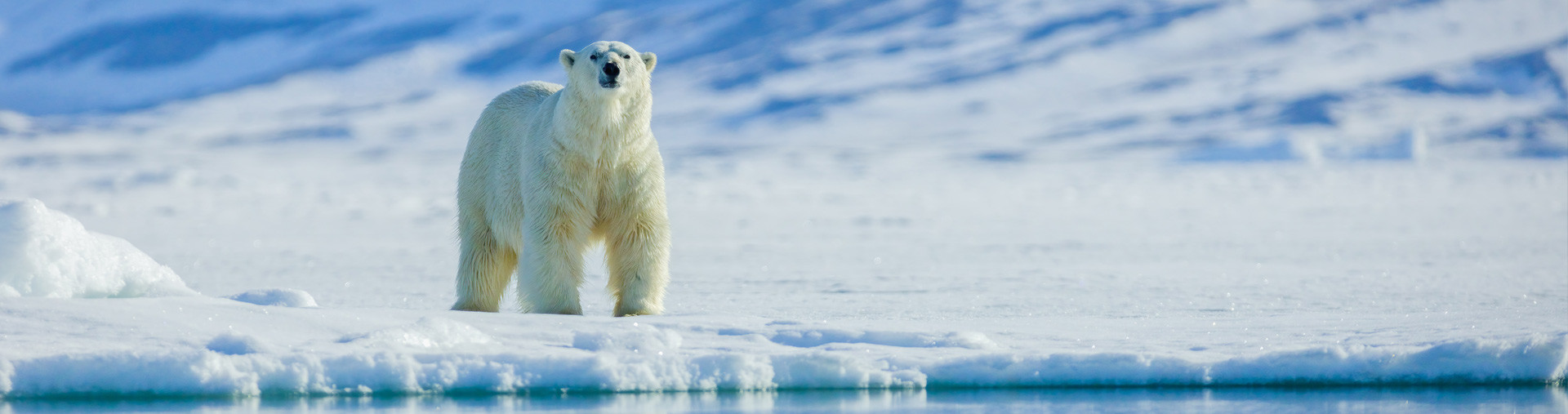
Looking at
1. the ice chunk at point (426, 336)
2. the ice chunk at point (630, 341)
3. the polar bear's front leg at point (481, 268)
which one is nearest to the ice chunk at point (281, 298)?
the polar bear's front leg at point (481, 268)

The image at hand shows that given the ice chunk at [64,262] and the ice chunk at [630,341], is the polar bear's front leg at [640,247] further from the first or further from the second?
the ice chunk at [64,262]

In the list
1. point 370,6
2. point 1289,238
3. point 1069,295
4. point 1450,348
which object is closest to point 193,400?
point 1450,348

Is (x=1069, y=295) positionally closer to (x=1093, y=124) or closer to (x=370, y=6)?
(x=1093, y=124)

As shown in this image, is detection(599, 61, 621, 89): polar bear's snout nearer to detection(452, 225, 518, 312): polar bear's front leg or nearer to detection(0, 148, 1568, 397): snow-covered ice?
detection(0, 148, 1568, 397): snow-covered ice

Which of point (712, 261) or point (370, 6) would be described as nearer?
point (712, 261)

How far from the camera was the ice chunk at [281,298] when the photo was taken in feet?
14.5

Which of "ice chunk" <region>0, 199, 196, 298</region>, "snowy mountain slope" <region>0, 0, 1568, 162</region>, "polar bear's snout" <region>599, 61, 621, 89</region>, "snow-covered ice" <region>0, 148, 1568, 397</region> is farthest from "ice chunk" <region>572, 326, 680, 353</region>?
"snowy mountain slope" <region>0, 0, 1568, 162</region>

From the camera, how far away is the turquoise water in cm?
325

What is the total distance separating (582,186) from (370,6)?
72797mm

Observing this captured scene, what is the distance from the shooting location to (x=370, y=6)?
7369cm

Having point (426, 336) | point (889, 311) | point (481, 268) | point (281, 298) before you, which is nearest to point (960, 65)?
point (889, 311)

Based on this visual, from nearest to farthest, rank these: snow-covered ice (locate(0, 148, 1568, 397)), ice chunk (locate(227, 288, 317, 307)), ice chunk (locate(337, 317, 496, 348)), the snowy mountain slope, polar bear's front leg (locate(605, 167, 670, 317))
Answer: snow-covered ice (locate(0, 148, 1568, 397)) < ice chunk (locate(337, 317, 496, 348)) < polar bear's front leg (locate(605, 167, 670, 317)) < ice chunk (locate(227, 288, 317, 307)) < the snowy mountain slope

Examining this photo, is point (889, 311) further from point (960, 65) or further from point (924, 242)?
point (960, 65)

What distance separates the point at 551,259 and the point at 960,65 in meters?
50.8
